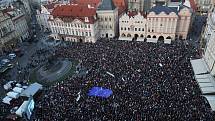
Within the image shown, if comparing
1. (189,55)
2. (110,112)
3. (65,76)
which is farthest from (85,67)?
(189,55)

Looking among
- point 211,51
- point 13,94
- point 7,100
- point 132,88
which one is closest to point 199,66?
point 211,51

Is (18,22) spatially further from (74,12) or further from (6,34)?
(74,12)

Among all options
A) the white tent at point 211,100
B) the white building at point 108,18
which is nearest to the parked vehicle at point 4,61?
the white building at point 108,18

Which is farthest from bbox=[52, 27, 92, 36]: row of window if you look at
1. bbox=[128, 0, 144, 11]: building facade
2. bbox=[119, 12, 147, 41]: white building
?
bbox=[128, 0, 144, 11]: building facade

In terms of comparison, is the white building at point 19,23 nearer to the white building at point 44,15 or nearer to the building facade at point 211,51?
the white building at point 44,15

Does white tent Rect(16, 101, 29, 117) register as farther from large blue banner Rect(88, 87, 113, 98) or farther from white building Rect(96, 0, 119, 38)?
white building Rect(96, 0, 119, 38)

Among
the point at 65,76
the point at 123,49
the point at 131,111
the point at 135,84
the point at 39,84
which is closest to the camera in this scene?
the point at 131,111

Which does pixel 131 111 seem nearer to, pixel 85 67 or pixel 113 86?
pixel 113 86
